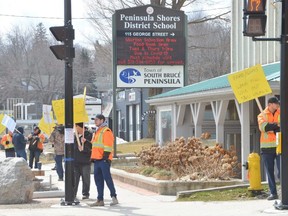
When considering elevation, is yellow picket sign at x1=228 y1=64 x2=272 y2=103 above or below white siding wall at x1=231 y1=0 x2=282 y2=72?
below

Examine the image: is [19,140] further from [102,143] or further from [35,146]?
A: [102,143]

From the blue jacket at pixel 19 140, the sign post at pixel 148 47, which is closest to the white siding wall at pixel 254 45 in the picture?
the sign post at pixel 148 47

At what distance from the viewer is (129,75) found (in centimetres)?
2664

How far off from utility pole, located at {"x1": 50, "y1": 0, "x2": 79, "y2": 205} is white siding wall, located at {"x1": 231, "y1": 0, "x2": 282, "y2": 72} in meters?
8.52

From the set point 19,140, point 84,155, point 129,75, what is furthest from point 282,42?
point 129,75

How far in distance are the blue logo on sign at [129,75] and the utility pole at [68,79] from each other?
504 inches

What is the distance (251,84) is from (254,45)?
32.5 feet

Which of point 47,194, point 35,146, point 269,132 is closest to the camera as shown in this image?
point 269,132

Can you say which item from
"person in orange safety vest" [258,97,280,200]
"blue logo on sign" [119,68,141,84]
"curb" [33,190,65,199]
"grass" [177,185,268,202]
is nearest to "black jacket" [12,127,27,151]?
"blue logo on sign" [119,68,141,84]

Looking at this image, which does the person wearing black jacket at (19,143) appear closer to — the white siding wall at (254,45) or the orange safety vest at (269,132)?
the white siding wall at (254,45)

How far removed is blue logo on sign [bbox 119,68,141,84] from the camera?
86.8 ft

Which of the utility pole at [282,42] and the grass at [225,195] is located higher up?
the utility pole at [282,42]

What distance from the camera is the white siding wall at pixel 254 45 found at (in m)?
20.6

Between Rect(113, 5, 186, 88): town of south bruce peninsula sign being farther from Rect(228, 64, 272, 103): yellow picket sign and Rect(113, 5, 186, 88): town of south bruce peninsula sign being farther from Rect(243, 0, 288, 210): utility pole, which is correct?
Rect(243, 0, 288, 210): utility pole
